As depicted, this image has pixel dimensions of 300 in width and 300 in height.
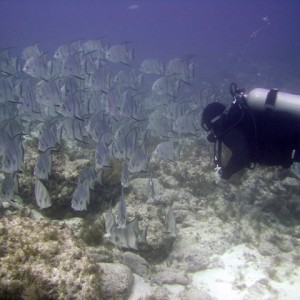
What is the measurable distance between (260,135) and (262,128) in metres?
0.13

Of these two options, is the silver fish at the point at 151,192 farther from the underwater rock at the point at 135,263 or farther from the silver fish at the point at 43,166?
the silver fish at the point at 43,166

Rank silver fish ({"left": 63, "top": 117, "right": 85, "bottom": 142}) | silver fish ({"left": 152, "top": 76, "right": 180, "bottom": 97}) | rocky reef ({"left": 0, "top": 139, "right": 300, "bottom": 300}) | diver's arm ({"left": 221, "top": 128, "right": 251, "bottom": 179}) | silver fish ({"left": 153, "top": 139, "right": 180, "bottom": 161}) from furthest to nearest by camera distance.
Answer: silver fish ({"left": 152, "top": 76, "right": 180, "bottom": 97}) → silver fish ({"left": 153, "top": 139, "right": 180, "bottom": 161}) → silver fish ({"left": 63, "top": 117, "right": 85, "bottom": 142}) → diver's arm ({"left": 221, "top": 128, "right": 251, "bottom": 179}) → rocky reef ({"left": 0, "top": 139, "right": 300, "bottom": 300})

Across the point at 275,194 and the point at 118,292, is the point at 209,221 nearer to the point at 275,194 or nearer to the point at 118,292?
the point at 275,194

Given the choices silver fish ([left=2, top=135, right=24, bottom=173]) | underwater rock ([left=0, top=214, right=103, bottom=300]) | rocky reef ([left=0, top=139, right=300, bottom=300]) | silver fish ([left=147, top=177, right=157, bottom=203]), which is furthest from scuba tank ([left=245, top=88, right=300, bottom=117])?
silver fish ([left=2, top=135, right=24, bottom=173])

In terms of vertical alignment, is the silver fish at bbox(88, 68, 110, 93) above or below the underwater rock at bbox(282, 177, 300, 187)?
above

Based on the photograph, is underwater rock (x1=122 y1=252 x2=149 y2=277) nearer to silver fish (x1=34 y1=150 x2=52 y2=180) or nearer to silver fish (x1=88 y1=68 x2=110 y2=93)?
silver fish (x1=34 y1=150 x2=52 y2=180)

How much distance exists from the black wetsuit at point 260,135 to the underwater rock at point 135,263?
7.71ft

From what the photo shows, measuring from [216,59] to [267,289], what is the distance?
45.6m

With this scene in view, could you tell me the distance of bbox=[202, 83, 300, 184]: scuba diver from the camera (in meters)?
5.46

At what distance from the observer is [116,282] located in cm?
441

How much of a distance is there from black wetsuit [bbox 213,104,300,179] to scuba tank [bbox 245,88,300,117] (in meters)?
0.09

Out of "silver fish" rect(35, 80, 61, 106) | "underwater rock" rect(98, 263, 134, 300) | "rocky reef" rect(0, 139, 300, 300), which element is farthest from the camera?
"silver fish" rect(35, 80, 61, 106)

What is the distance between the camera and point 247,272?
591cm

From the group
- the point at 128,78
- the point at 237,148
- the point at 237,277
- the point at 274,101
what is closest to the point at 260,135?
the point at 237,148
